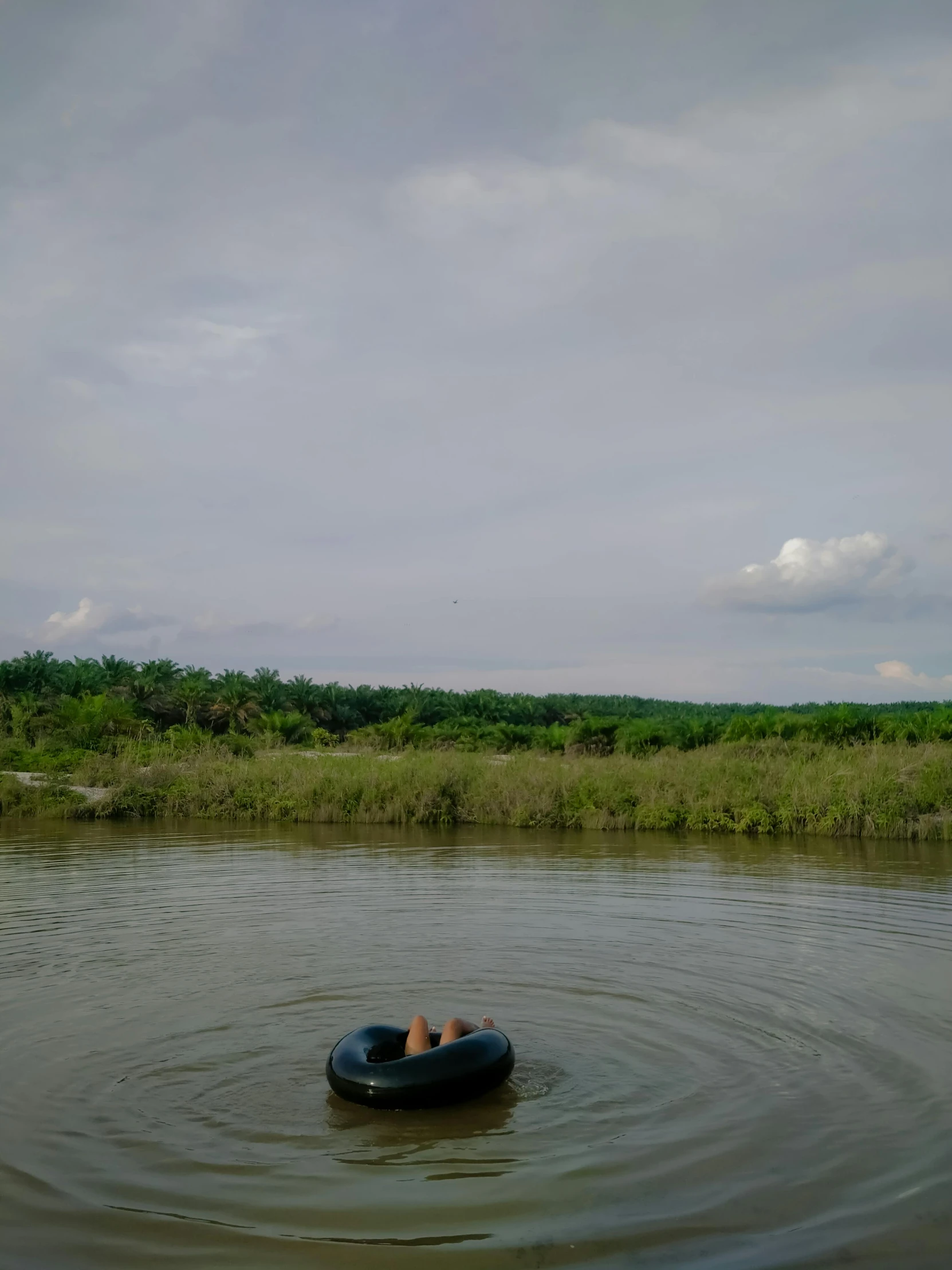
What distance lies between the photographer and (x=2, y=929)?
13406 mm

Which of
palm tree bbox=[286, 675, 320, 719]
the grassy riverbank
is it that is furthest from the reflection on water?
palm tree bbox=[286, 675, 320, 719]

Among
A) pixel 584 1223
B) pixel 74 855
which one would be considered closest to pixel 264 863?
pixel 74 855

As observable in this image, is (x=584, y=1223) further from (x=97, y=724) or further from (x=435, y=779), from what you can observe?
(x=97, y=724)

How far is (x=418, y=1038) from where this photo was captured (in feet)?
25.3

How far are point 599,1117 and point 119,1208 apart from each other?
303cm

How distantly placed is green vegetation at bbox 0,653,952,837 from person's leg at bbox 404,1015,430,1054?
1865 centimetres

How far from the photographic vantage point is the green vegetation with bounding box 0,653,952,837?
993 inches

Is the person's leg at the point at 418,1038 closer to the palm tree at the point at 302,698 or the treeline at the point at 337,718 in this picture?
the treeline at the point at 337,718

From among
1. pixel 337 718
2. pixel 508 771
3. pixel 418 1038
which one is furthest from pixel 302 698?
pixel 418 1038

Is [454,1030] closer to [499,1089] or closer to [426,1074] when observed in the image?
[499,1089]

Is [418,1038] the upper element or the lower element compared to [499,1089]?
upper

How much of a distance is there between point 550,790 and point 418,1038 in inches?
802

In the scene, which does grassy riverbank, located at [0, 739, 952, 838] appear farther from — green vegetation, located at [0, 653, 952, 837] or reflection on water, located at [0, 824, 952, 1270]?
reflection on water, located at [0, 824, 952, 1270]

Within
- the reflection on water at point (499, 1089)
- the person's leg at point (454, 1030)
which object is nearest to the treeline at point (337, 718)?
the reflection on water at point (499, 1089)
